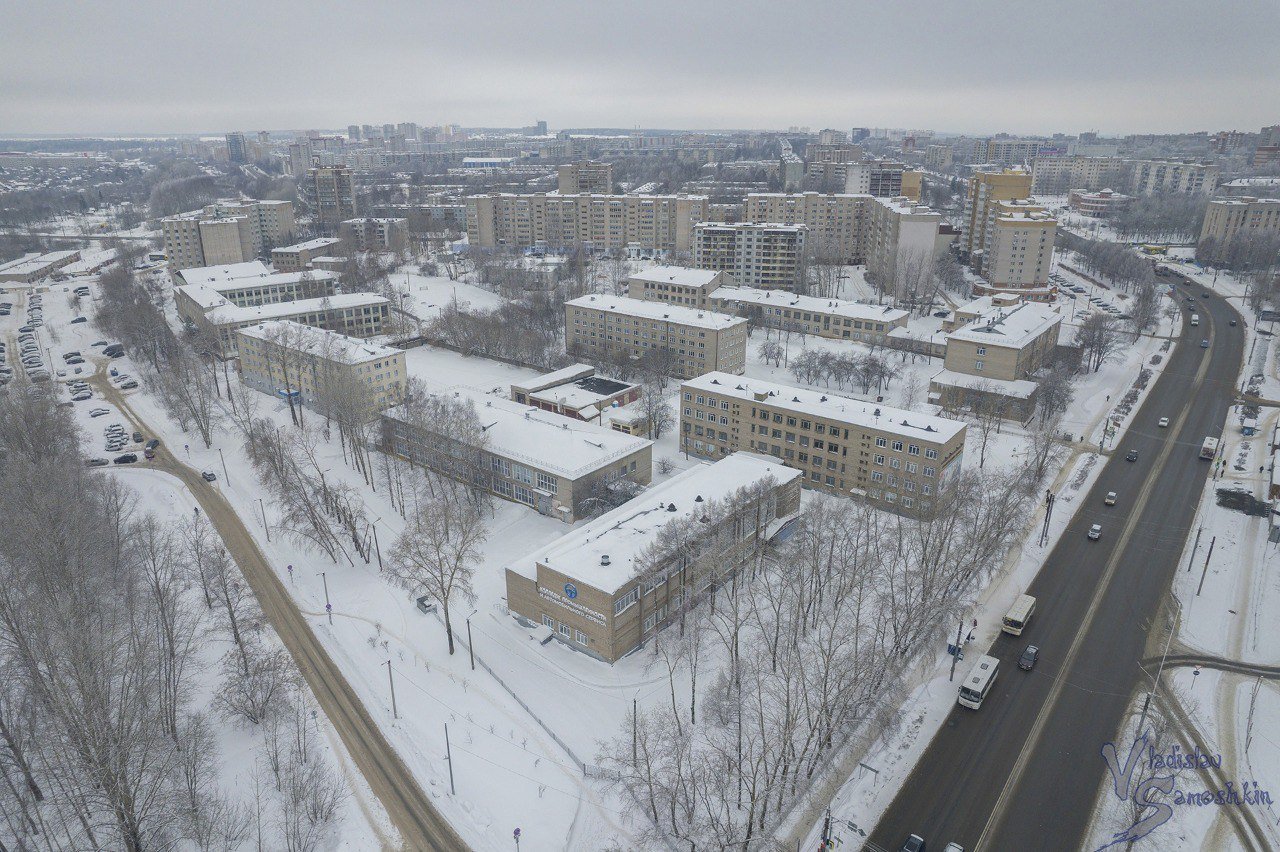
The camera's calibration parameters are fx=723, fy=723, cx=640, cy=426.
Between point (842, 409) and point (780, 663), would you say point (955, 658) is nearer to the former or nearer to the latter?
point (780, 663)

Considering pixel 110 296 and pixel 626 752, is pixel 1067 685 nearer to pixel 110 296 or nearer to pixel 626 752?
pixel 626 752

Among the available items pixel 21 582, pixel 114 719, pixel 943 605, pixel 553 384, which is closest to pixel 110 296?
pixel 553 384

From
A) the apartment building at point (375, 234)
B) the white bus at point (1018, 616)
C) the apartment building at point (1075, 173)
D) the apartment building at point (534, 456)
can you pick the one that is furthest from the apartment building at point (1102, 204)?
the apartment building at point (534, 456)

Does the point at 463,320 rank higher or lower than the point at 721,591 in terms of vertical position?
higher

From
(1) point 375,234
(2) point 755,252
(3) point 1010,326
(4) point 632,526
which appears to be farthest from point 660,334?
(1) point 375,234

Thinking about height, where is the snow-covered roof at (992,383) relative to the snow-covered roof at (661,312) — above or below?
below

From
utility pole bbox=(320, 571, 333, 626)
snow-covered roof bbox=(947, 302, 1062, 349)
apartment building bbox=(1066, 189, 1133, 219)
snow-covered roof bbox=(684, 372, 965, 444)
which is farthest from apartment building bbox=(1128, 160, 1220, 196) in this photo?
utility pole bbox=(320, 571, 333, 626)

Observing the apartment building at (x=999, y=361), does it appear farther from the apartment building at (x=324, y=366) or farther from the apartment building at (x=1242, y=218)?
the apartment building at (x=1242, y=218)

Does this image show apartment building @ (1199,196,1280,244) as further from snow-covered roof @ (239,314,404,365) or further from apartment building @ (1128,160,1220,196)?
snow-covered roof @ (239,314,404,365)
